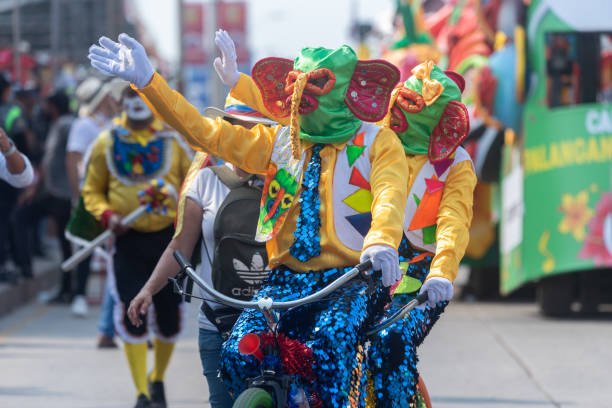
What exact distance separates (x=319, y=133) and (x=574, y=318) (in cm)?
701

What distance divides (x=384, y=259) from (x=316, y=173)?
1.83 ft

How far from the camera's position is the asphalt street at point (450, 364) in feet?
24.2

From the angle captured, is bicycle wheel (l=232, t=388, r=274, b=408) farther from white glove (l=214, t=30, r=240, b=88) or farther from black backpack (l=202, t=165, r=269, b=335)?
white glove (l=214, t=30, r=240, b=88)

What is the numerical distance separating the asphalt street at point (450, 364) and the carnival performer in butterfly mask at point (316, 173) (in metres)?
2.92

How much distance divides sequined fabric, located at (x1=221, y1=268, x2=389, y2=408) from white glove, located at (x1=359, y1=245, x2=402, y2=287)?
220mm

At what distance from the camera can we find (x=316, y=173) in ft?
14.6

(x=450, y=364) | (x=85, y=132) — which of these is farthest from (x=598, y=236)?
(x=85, y=132)

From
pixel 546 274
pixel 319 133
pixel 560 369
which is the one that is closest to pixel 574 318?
pixel 546 274

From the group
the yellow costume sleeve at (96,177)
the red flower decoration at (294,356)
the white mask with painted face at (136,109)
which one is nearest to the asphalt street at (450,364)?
the yellow costume sleeve at (96,177)

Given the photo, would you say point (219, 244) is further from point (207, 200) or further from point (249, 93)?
point (249, 93)

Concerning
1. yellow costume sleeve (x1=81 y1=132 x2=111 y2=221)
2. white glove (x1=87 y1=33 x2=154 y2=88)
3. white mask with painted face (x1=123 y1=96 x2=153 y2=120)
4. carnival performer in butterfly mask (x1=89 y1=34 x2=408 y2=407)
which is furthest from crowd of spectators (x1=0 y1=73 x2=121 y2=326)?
white glove (x1=87 y1=33 x2=154 y2=88)

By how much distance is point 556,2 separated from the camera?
10.7 meters

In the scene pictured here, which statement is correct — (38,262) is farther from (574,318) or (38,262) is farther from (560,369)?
(560,369)

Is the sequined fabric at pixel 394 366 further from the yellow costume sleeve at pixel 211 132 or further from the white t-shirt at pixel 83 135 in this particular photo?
the white t-shirt at pixel 83 135
